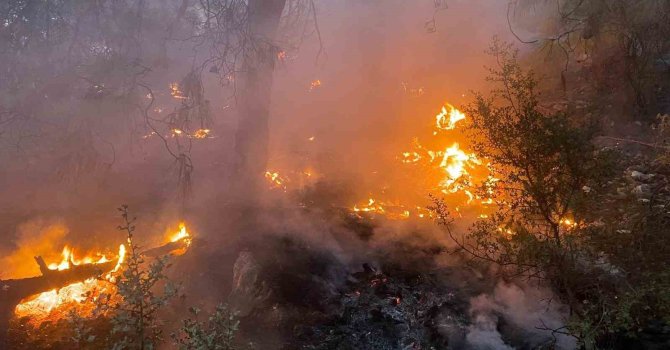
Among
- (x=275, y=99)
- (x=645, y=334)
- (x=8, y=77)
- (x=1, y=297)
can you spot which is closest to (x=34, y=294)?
(x=1, y=297)

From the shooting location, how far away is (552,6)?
11.0 metres

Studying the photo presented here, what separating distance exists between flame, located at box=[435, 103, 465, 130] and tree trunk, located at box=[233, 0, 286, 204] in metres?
3.73

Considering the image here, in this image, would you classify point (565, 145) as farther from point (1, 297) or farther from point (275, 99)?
point (275, 99)

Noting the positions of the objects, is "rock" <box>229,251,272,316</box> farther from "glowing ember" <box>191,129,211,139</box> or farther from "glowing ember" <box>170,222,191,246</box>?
"glowing ember" <box>191,129,211,139</box>

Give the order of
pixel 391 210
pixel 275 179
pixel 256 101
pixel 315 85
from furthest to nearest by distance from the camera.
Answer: pixel 315 85, pixel 275 179, pixel 256 101, pixel 391 210

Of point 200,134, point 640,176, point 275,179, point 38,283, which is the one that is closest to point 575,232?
point 640,176

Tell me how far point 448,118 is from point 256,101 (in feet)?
14.0

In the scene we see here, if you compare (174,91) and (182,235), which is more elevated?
(174,91)

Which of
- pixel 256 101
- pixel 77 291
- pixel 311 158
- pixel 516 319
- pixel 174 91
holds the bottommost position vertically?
pixel 516 319

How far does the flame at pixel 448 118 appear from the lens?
8348mm

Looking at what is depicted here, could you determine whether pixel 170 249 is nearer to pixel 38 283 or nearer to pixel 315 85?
pixel 38 283

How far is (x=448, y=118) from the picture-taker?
8.60 meters

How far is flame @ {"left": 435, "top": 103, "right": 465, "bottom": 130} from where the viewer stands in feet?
27.4

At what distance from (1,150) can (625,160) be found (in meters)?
10.1
